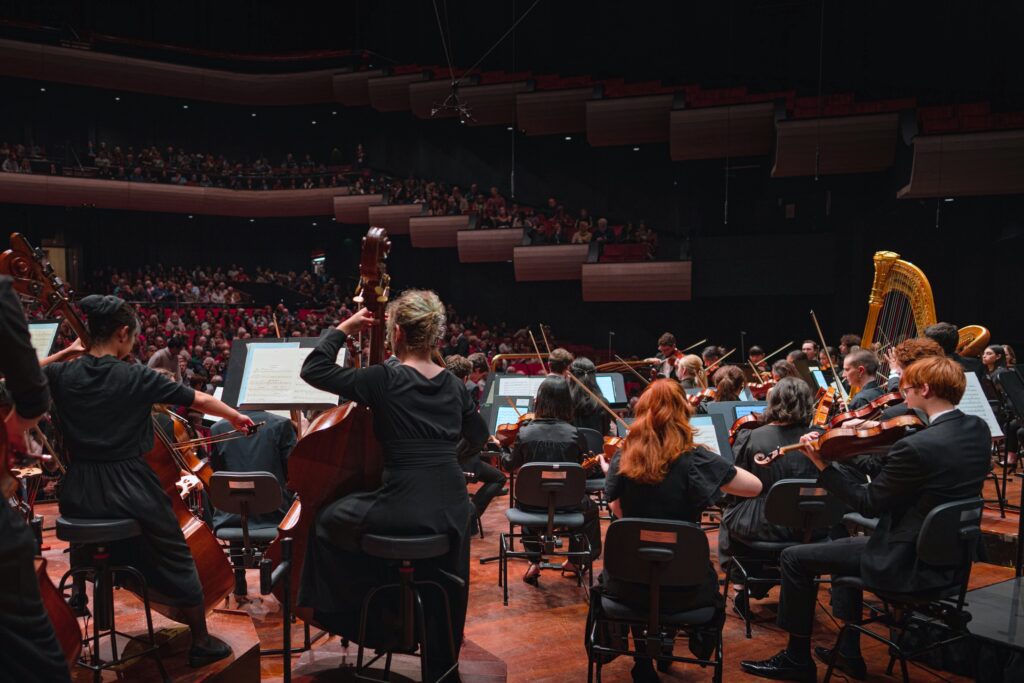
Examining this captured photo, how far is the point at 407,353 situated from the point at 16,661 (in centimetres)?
162

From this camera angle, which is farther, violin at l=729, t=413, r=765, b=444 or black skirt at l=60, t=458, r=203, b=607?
A: violin at l=729, t=413, r=765, b=444

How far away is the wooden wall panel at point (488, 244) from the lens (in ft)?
58.1

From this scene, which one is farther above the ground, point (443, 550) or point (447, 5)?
point (447, 5)

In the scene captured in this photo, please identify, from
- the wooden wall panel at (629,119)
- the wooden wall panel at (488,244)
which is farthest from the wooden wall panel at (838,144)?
the wooden wall panel at (488,244)

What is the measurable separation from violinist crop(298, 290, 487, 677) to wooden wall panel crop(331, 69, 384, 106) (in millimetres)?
18843

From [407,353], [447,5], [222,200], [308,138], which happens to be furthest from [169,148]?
[407,353]

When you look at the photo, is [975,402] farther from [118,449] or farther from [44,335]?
[44,335]

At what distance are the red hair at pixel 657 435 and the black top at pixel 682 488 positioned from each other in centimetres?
5

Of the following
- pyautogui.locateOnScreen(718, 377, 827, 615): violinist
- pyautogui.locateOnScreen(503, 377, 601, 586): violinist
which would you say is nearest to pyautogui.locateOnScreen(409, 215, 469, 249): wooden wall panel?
pyautogui.locateOnScreen(503, 377, 601, 586): violinist

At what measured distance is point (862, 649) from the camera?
4.05 meters

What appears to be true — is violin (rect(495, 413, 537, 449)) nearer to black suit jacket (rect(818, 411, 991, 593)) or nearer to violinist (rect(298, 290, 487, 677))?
violinist (rect(298, 290, 487, 677))

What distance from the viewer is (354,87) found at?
20641 millimetres

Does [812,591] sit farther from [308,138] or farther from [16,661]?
[308,138]

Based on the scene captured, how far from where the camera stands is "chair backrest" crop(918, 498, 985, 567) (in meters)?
3.11
